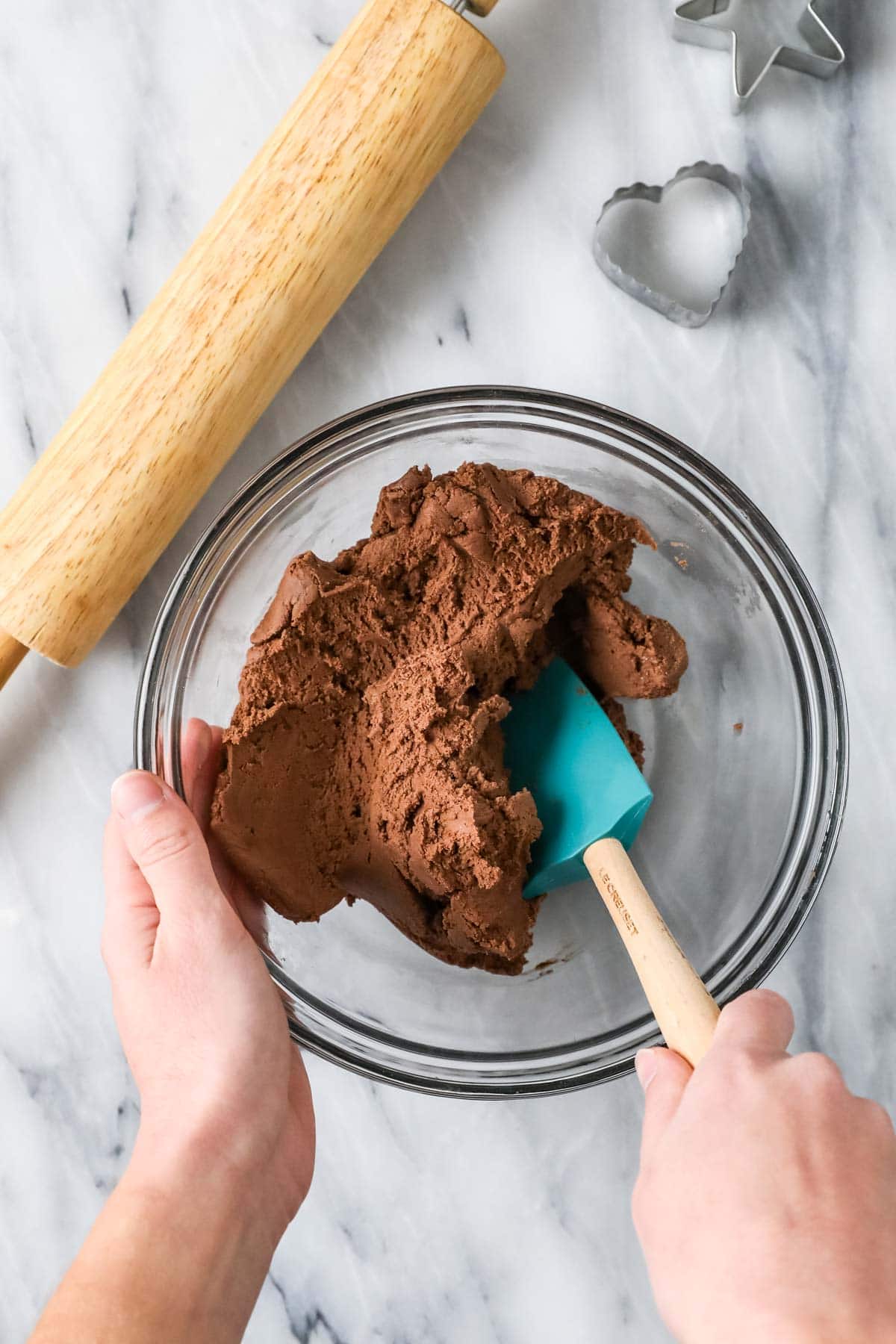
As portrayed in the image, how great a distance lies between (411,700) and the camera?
1.41m

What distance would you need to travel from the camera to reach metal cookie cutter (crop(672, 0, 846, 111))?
68.8 inches

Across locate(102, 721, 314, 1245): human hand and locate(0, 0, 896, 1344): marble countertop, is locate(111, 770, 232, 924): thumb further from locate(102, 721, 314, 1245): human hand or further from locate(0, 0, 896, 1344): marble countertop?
locate(0, 0, 896, 1344): marble countertop

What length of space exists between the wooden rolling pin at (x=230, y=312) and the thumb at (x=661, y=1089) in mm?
1126

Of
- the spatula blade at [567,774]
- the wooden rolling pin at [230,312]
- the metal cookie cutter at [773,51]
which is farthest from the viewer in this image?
the metal cookie cutter at [773,51]

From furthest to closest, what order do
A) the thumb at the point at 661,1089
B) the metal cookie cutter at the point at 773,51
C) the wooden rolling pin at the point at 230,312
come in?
1. the metal cookie cutter at the point at 773,51
2. the wooden rolling pin at the point at 230,312
3. the thumb at the point at 661,1089

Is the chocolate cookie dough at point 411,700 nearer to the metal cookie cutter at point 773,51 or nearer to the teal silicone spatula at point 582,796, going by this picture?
the teal silicone spatula at point 582,796

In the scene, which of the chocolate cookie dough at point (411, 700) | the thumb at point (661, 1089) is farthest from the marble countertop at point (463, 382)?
the thumb at point (661, 1089)

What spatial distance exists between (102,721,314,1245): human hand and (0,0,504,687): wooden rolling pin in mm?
421

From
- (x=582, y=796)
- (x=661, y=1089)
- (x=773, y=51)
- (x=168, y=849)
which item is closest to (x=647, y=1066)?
(x=661, y=1089)

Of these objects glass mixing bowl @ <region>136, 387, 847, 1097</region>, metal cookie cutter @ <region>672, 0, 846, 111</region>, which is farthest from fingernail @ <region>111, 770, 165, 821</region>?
metal cookie cutter @ <region>672, 0, 846, 111</region>

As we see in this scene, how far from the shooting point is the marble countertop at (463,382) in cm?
175

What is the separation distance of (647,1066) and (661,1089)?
0.14 ft

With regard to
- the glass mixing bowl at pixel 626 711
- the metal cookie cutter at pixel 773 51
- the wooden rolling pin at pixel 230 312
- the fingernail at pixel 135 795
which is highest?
the wooden rolling pin at pixel 230 312

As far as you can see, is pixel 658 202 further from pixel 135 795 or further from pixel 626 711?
pixel 135 795
